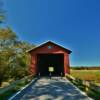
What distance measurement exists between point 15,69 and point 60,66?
754 centimetres

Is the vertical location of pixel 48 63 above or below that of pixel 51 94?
above

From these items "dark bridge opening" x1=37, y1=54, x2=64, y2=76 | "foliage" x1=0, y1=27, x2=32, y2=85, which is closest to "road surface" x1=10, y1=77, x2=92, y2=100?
"foliage" x1=0, y1=27, x2=32, y2=85

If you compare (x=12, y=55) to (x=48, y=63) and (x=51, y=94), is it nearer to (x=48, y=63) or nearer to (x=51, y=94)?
(x=48, y=63)

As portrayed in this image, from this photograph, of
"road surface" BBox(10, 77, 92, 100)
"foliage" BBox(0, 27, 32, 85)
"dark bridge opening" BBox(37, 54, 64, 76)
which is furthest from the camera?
"dark bridge opening" BBox(37, 54, 64, 76)

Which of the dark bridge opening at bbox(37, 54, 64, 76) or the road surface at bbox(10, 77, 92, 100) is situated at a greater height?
the dark bridge opening at bbox(37, 54, 64, 76)

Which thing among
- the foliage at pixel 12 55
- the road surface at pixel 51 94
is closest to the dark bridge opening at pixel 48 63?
the foliage at pixel 12 55

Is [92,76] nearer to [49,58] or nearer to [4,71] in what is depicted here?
[49,58]

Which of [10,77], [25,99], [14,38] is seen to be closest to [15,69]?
[10,77]

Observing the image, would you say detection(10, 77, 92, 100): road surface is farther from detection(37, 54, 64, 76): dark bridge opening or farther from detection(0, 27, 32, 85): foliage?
detection(37, 54, 64, 76): dark bridge opening

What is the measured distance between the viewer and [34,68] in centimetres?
3759

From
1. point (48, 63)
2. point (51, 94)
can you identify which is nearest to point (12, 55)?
point (48, 63)

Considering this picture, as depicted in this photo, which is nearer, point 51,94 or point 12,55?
point 51,94

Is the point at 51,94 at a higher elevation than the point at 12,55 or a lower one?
lower

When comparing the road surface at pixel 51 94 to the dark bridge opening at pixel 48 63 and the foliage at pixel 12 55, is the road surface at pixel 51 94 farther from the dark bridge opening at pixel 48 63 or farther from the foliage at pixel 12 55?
the dark bridge opening at pixel 48 63
